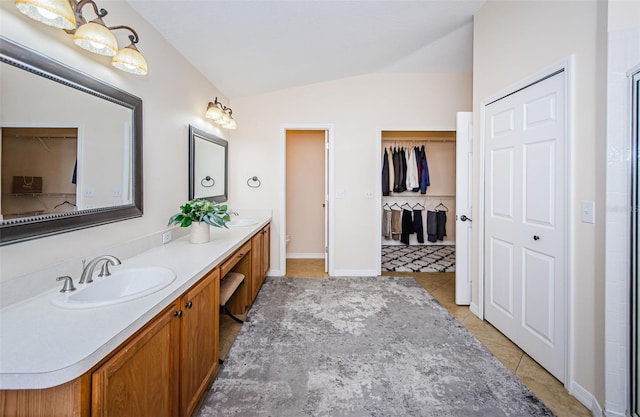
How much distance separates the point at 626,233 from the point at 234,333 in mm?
2504

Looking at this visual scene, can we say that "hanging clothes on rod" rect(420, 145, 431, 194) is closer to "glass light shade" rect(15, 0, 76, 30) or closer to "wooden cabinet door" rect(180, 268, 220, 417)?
"wooden cabinet door" rect(180, 268, 220, 417)

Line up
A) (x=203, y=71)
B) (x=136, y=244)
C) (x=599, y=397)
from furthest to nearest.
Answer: (x=203, y=71) → (x=136, y=244) → (x=599, y=397)

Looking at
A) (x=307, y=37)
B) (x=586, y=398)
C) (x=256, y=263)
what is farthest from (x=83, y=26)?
(x=586, y=398)

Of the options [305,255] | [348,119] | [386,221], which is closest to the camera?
[348,119]

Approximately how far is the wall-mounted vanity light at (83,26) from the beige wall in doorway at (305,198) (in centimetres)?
319

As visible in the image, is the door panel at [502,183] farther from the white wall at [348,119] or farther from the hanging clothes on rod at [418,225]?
the hanging clothes on rod at [418,225]

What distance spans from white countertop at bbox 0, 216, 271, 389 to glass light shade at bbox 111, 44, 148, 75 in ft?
3.57

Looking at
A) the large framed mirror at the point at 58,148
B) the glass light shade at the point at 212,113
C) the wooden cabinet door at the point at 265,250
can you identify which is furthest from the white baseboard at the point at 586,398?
the glass light shade at the point at 212,113

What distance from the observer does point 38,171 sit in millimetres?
1140

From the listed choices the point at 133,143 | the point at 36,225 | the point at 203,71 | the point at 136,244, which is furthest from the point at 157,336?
the point at 203,71

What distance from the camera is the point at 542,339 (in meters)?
1.82

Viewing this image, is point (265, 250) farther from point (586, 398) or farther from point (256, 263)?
point (586, 398)

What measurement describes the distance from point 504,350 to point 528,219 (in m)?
0.97

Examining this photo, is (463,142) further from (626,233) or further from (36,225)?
(36,225)
